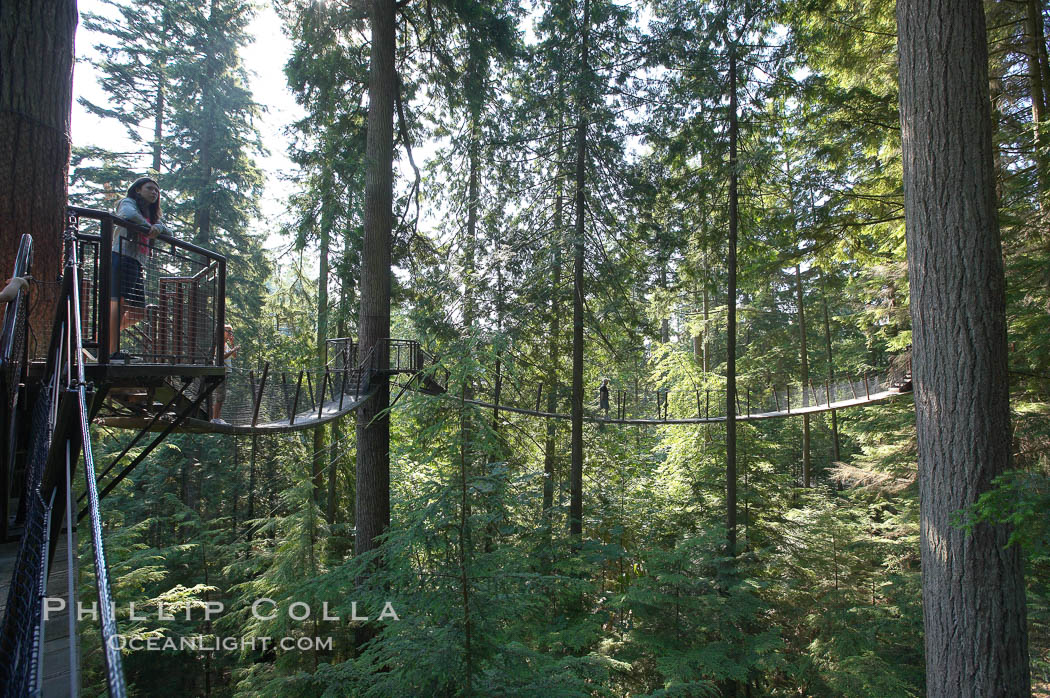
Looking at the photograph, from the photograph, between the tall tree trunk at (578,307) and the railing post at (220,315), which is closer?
the railing post at (220,315)

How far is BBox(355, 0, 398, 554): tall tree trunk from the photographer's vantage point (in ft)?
15.8

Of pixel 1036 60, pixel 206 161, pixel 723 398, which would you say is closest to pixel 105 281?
pixel 1036 60

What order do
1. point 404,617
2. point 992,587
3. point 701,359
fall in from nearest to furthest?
point 404,617 < point 992,587 < point 701,359

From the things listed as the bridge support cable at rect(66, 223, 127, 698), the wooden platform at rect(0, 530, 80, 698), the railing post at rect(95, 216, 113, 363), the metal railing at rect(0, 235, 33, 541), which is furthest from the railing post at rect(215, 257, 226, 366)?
the wooden platform at rect(0, 530, 80, 698)

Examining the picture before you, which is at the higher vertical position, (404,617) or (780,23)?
(780,23)

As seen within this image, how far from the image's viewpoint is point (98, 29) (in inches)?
397

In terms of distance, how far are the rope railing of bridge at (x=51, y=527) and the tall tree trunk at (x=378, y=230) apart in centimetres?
271

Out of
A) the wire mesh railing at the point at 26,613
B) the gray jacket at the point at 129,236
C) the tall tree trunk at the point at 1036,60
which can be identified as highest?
the tall tree trunk at the point at 1036,60

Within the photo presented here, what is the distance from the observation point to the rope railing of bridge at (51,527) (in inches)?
34.6

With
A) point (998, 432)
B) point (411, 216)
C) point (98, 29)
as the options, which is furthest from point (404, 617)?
point (98, 29)

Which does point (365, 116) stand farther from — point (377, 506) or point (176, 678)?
point (176, 678)

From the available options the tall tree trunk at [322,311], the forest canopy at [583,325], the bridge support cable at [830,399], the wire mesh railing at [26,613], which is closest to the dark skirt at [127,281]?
the wire mesh railing at [26,613]

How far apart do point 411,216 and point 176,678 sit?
320 inches

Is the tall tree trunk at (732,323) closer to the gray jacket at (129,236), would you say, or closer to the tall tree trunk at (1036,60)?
the tall tree trunk at (1036,60)
